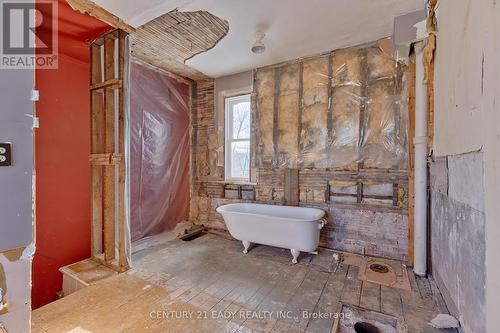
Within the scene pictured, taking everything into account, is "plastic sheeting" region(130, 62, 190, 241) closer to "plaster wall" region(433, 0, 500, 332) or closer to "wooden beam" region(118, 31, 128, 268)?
"wooden beam" region(118, 31, 128, 268)

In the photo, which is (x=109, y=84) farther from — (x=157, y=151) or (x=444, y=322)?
(x=444, y=322)

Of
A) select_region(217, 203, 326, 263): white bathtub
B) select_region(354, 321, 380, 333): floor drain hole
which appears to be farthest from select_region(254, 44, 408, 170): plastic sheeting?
select_region(354, 321, 380, 333): floor drain hole

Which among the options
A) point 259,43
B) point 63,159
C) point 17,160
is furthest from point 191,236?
point 259,43

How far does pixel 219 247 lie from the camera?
3.04 m

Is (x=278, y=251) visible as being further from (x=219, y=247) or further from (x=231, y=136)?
(x=231, y=136)

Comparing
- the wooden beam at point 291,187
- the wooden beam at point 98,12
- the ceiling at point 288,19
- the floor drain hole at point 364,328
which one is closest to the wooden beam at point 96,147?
the wooden beam at point 98,12

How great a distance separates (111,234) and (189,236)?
1.21m

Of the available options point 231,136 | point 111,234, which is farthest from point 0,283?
point 231,136

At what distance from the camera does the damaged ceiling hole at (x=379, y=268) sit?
2.31m

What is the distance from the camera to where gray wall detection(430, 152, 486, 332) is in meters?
1.16

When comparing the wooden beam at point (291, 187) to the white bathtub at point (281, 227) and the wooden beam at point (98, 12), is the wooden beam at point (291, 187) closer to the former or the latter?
the white bathtub at point (281, 227)

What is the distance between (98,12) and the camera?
77.5 inches

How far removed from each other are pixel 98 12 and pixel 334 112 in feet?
8.69

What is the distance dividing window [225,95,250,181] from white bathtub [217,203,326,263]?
825mm
